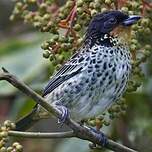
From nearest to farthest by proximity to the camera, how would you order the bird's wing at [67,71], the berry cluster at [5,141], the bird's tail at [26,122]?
the berry cluster at [5,141] → the bird's wing at [67,71] → the bird's tail at [26,122]

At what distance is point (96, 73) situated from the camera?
157 inches

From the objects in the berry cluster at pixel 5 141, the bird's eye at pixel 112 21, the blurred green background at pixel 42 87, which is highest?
the bird's eye at pixel 112 21

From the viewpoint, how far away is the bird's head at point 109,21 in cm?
375

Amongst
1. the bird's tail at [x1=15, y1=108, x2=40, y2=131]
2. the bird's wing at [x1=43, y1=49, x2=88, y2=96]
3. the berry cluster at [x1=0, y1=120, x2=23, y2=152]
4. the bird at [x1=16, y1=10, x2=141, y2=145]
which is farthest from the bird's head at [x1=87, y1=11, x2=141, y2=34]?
the berry cluster at [x1=0, y1=120, x2=23, y2=152]

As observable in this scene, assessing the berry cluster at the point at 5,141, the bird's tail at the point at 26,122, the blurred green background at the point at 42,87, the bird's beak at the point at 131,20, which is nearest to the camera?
the berry cluster at the point at 5,141

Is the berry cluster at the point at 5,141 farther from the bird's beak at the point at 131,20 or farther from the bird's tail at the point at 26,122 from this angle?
the bird's beak at the point at 131,20

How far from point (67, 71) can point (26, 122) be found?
35cm

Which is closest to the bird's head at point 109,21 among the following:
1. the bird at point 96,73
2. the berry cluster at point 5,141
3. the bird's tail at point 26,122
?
the bird at point 96,73

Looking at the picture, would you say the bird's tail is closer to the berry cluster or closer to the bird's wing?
the bird's wing

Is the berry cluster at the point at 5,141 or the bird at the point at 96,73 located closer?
the berry cluster at the point at 5,141

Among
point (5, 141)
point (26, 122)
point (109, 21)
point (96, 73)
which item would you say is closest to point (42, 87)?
point (26, 122)

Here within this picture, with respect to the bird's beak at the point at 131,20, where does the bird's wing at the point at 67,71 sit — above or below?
below

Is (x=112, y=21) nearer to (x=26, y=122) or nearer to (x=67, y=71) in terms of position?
(x=67, y=71)

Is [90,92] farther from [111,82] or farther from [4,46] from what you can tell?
[4,46]
